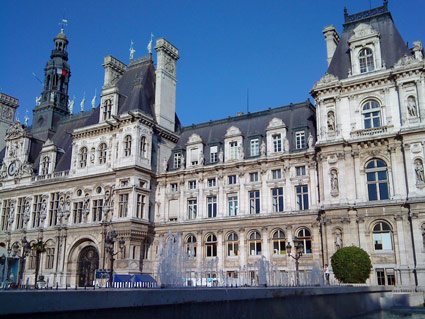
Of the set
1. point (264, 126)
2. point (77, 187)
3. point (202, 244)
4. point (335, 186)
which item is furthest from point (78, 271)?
point (335, 186)

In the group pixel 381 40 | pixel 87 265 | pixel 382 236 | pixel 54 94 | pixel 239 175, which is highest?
pixel 54 94

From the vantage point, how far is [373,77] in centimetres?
3666

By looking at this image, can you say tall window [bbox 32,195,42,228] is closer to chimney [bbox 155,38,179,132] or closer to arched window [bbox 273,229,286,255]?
chimney [bbox 155,38,179,132]

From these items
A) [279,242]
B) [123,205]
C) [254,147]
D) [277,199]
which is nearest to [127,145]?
[123,205]

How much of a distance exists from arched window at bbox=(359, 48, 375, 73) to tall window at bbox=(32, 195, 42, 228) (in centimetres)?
3985

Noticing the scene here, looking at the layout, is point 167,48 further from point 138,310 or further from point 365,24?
point 138,310

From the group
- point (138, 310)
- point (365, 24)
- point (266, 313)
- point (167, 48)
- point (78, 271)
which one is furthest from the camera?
point (167, 48)

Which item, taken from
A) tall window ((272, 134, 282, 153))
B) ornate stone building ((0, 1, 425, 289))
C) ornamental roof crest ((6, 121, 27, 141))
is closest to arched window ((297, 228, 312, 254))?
ornate stone building ((0, 1, 425, 289))

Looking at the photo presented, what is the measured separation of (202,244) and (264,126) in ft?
45.7

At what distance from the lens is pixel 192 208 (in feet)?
149

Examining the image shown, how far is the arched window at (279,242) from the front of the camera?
39250 mm

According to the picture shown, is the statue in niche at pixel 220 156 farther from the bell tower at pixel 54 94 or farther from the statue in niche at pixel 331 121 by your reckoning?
the bell tower at pixel 54 94

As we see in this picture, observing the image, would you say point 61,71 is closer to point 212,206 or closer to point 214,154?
point 214,154

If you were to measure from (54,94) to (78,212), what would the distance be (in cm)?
2424
